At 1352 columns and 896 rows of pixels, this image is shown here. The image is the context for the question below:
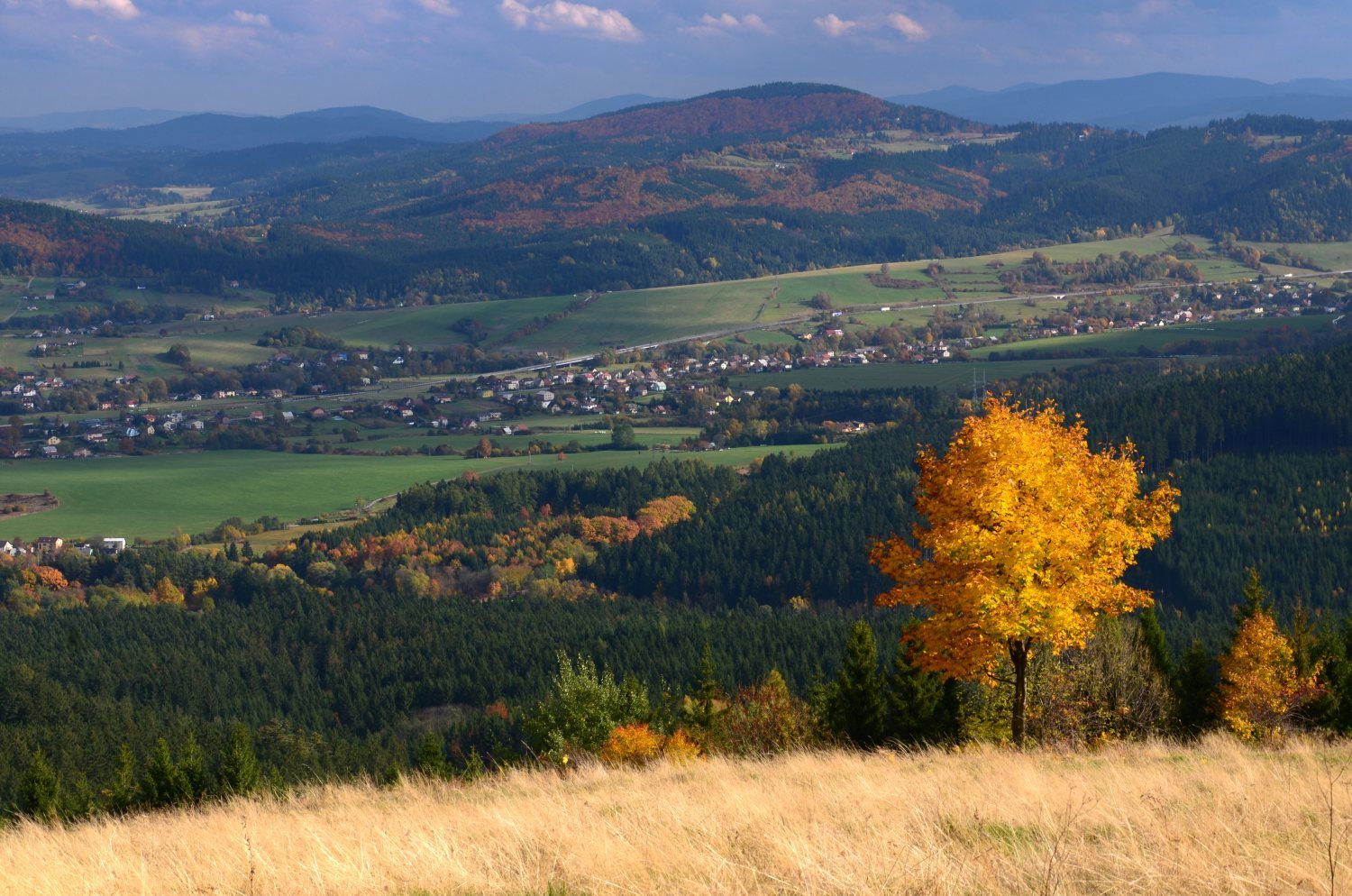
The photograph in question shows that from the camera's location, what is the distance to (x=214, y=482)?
16725 cm

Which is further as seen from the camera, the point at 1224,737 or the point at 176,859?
the point at 1224,737

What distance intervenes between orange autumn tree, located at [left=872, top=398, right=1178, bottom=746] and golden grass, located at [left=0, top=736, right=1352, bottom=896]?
338 inches

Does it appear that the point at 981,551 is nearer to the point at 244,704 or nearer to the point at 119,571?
the point at 244,704

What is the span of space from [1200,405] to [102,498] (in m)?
116

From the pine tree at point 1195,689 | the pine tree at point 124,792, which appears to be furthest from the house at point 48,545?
the pine tree at point 1195,689

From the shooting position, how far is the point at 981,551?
113ft

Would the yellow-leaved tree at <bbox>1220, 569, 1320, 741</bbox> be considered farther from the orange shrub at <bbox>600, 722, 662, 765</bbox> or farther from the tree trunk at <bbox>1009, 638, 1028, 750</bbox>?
the orange shrub at <bbox>600, 722, 662, 765</bbox>

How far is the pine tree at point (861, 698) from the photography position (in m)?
46.1

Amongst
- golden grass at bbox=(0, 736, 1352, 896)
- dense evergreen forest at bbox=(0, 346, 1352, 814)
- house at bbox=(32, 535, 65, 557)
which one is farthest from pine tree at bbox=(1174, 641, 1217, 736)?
house at bbox=(32, 535, 65, 557)

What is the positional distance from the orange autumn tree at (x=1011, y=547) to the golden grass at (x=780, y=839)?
860 centimetres

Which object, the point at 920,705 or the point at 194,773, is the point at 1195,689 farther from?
the point at 194,773

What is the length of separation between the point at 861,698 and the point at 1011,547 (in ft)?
43.9

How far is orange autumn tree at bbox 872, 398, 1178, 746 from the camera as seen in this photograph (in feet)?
113

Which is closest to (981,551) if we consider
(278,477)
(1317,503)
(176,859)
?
(176,859)
